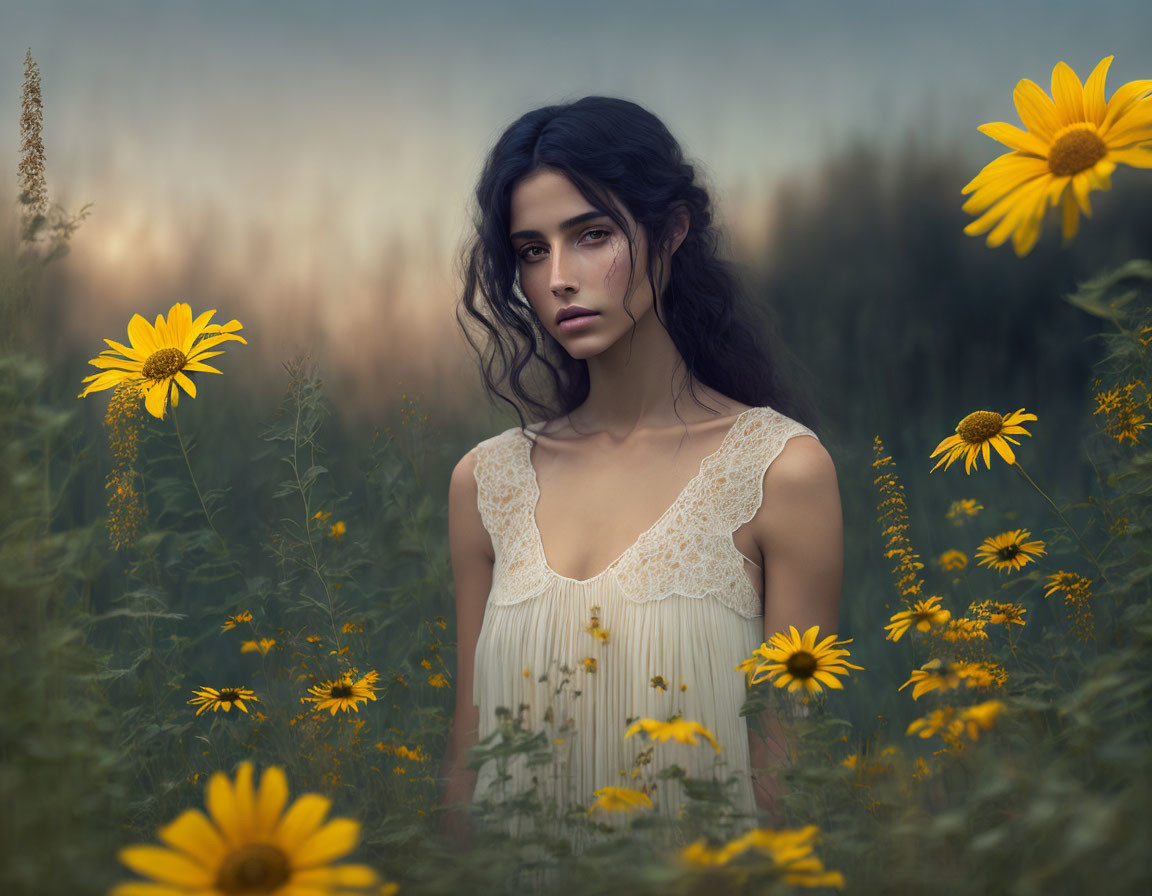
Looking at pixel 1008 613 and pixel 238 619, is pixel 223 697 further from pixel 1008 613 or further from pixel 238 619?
pixel 1008 613

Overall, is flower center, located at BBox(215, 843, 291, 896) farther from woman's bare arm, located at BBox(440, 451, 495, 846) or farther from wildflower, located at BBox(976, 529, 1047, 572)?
wildflower, located at BBox(976, 529, 1047, 572)

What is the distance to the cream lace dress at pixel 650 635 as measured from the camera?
78.5 inches

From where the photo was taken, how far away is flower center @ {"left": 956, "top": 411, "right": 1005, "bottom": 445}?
79.7 inches

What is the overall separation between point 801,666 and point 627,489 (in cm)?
75

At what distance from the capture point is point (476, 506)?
97.1 inches

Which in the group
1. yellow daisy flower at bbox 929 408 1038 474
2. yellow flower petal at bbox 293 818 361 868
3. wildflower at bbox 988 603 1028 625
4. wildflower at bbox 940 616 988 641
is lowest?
yellow flower petal at bbox 293 818 361 868

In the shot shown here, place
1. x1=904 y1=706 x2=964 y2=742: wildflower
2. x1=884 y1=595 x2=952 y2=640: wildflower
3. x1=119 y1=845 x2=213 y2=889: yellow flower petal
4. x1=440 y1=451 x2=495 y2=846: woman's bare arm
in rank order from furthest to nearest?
x1=440 y1=451 x2=495 y2=846: woman's bare arm < x1=884 y1=595 x2=952 y2=640: wildflower < x1=904 y1=706 x2=964 y2=742: wildflower < x1=119 y1=845 x2=213 y2=889: yellow flower petal

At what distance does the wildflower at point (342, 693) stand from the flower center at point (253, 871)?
1145 millimetres

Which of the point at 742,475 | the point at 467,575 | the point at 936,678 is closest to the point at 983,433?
the point at 742,475

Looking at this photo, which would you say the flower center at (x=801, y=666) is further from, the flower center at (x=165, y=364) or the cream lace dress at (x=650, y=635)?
the flower center at (x=165, y=364)

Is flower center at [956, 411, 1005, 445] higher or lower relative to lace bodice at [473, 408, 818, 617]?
higher

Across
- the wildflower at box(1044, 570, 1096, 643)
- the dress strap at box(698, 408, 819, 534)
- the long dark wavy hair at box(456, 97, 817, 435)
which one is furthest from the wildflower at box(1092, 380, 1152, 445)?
the long dark wavy hair at box(456, 97, 817, 435)

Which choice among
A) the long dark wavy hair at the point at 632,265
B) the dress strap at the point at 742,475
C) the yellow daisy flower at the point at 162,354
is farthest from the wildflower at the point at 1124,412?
the yellow daisy flower at the point at 162,354

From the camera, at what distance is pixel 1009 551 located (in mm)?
2201
